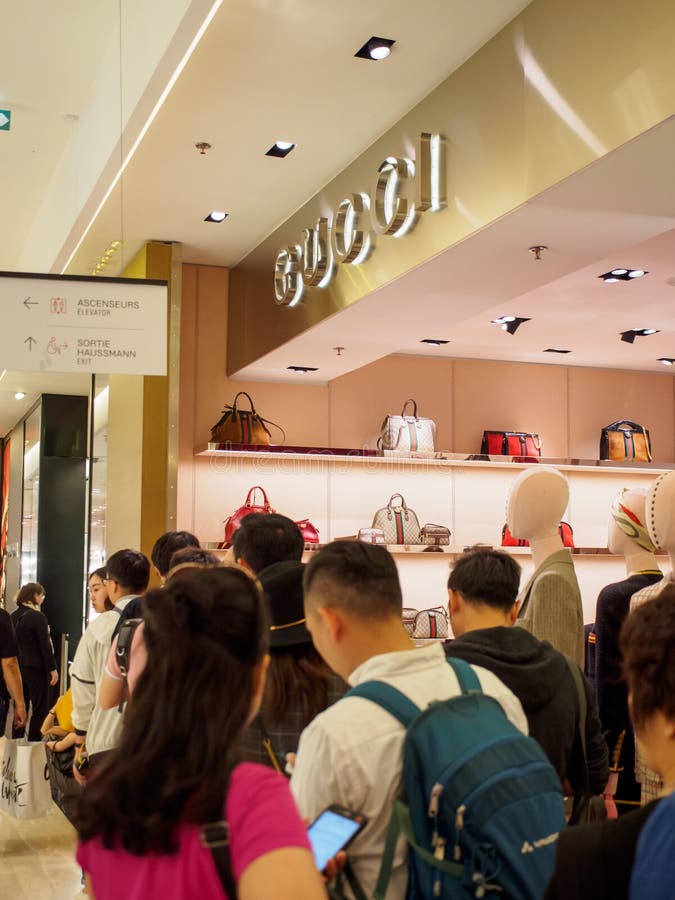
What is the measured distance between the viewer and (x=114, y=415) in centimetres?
824

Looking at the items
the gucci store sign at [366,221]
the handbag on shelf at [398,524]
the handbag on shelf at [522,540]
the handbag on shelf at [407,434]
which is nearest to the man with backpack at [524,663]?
the gucci store sign at [366,221]

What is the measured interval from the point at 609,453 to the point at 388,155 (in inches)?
191

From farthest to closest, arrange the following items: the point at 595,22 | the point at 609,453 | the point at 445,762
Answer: the point at 609,453, the point at 595,22, the point at 445,762

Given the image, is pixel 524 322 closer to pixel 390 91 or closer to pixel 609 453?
pixel 609 453

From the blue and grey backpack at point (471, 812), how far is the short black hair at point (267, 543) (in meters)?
1.21

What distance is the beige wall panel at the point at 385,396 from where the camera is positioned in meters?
8.73

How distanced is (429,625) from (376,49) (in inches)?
182

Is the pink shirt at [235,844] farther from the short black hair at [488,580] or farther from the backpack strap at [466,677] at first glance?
the short black hair at [488,580]

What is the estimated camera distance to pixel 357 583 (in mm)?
2010

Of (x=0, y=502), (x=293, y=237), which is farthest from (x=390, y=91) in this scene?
(x=0, y=502)

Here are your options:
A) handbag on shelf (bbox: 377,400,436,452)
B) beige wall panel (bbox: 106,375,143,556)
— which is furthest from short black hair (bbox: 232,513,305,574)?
handbag on shelf (bbox: 377,400,436,452)

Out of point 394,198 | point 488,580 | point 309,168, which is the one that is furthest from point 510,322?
point 488,580

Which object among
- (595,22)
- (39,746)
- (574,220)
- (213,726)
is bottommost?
(39,746)

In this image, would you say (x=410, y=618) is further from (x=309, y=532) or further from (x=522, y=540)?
(x=522, y=540)
